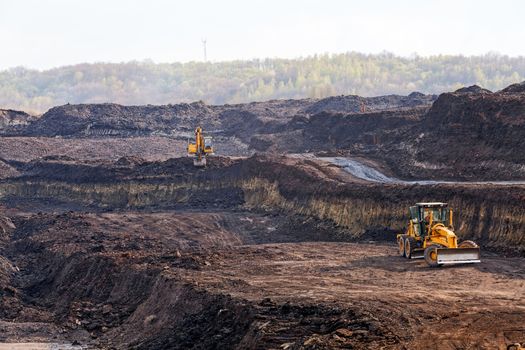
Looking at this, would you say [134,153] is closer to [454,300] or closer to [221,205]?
[221,205]

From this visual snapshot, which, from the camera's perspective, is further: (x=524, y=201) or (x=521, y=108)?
(x=521, y=108)

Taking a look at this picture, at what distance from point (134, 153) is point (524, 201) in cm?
5302

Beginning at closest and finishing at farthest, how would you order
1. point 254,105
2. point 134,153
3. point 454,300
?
point 454,300
point 134,153
point 254,105

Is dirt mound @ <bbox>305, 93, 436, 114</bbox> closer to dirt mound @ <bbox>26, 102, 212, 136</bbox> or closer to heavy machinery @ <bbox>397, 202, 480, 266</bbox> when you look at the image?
dirt mound @ <bbox>26, 102, 212, 136</bbox>

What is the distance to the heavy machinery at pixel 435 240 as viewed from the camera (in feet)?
90.6

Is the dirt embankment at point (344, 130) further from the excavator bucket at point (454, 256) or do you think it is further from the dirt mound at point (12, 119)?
the excavator bucket at point (454, 256)

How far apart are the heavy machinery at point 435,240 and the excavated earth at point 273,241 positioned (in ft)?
1.35

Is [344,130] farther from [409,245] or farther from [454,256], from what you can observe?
[454,256]

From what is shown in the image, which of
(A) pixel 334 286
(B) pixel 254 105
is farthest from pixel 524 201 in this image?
(B) pixel 254 105

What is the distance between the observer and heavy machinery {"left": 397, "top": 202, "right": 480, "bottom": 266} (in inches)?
1087

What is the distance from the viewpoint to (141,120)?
3723 inches

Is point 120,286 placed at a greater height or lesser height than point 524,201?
lesser

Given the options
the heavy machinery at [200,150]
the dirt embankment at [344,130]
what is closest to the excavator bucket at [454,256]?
the dirt embankment at [344,130]

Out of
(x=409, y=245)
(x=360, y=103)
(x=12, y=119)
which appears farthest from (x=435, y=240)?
(x=12, y=119)
